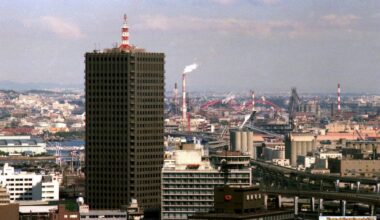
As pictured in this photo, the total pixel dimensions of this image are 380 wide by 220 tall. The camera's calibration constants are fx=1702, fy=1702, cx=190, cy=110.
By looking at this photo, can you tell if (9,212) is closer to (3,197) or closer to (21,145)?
(3,197)

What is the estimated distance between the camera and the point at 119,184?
67062 mm

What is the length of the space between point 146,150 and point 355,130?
236 ft

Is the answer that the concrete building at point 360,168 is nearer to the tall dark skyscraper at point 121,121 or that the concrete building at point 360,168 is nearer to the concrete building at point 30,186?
the concrete building at point 30,186

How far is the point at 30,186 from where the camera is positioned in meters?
76.2

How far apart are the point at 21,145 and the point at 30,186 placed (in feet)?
178

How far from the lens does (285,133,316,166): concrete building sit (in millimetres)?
111125

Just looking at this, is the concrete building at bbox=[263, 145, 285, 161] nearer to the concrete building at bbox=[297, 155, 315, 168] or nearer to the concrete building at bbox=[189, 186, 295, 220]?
the concrete building at bbox=[297, 155, 315, 168]

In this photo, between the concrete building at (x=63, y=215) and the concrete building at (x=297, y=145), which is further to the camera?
the concrete building at (x=297, y=145)

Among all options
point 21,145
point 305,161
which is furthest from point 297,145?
point 21,145

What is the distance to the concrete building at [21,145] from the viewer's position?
128m

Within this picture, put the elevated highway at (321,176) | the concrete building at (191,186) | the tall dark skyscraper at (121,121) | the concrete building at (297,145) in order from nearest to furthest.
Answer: the concrete building at (191,186)
the tall dark skyscraper at (121,121)
the elevated highway at (321,176)
the concrete building at (297,145)

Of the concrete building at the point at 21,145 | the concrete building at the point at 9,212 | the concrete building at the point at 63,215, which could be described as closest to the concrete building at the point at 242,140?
the concrete building at the point at 21,145

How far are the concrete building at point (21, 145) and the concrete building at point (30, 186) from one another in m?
49.2

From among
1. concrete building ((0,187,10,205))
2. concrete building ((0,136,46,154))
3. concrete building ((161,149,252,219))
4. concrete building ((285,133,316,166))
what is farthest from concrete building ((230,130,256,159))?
concrete building ((161,149,252,219))
